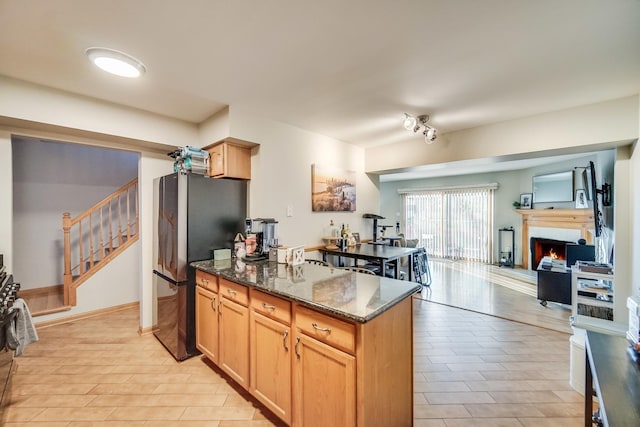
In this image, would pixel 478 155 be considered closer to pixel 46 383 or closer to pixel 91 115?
pixel 91 115

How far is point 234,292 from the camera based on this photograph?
1924 mm

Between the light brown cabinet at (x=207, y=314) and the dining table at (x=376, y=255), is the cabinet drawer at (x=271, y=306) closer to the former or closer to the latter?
the light brown cabinet at (x=207, y=314)

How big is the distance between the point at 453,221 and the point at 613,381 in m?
6.91

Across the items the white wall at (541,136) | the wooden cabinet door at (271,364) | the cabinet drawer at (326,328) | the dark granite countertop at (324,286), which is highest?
the white wall at (541,136)

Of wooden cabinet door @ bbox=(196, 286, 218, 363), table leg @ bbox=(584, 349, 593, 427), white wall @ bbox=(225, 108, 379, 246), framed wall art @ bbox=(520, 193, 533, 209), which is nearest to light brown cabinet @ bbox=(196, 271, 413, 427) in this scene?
wooden cabinet door @ bbox=(196, 286, 218, 363)

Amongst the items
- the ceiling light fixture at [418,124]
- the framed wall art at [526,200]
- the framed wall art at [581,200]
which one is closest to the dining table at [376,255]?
the ceiling light fixture at [418,124]

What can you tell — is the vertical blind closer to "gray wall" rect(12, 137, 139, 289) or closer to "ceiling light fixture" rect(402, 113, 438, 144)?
"ceiling light fixture" rect(402, 113, 438, 144)

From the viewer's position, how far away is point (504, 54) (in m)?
1.71

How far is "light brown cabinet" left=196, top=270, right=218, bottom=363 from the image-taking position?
212 cm

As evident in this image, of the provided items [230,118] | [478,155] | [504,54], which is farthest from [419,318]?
[230,118]

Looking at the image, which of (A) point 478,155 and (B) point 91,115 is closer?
(B) point 91,115

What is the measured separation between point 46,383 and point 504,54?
13.4ft

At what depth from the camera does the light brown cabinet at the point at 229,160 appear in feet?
8.85

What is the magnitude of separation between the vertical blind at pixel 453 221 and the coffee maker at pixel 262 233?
247 inches
